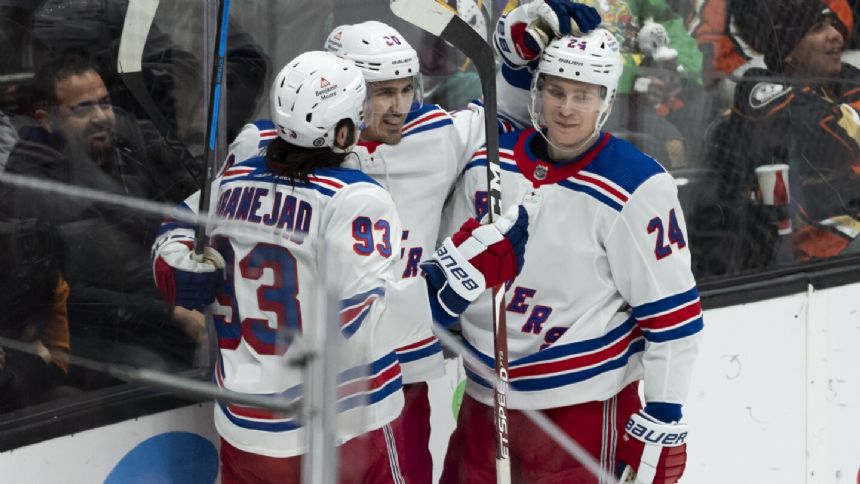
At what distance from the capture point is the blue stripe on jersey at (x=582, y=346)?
8.11 ft

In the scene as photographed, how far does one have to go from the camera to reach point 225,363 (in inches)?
81.0

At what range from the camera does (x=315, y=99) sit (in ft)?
7.11

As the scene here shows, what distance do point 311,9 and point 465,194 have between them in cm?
62

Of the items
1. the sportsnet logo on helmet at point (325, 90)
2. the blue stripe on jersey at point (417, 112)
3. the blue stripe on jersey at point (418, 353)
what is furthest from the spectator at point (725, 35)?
the sportsnet logo on helmet at point (325, 90)

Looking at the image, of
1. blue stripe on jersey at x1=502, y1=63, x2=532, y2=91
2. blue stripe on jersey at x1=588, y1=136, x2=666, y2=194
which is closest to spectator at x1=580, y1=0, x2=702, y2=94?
blue stripe on jersey at x1=502, y1=63, x2=532, y2=91

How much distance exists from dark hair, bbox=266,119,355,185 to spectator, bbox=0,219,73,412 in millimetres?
411

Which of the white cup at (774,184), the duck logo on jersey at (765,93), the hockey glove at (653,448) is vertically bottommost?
the white cup at (774,184)

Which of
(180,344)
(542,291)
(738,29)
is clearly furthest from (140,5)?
(738,29)

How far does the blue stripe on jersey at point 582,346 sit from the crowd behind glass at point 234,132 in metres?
0.63

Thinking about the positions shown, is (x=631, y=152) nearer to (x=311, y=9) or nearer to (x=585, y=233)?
(x=585, y=233)

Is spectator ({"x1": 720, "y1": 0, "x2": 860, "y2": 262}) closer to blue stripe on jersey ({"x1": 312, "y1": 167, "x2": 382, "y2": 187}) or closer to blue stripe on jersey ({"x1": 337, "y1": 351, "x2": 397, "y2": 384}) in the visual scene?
blue stripe on jersey ({"x1": 312, "y1": 167, "x2": 382, "y2": 187})

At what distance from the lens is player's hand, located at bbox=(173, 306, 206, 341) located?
2.34 metres

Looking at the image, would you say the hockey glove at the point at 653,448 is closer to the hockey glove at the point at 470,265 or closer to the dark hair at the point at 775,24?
the hockey glove at the point at 470,265

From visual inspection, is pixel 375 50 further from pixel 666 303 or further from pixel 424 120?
pixel 666 303
